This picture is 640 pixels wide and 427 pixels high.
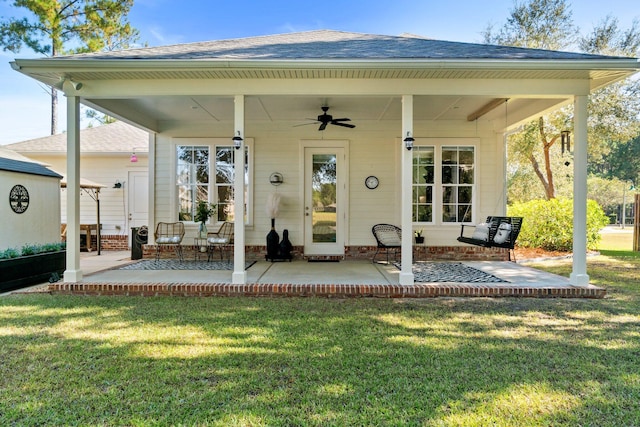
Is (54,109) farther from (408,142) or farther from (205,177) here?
(408,142)

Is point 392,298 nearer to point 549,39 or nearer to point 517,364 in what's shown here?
point 517,364

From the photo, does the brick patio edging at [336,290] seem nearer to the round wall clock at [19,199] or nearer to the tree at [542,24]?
the round wall clock at [19,199]

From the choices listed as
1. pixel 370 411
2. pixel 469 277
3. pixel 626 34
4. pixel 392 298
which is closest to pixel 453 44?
pixel 469 277

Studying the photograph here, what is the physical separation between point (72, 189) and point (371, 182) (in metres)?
5.16

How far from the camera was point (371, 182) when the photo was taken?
24.1 ft

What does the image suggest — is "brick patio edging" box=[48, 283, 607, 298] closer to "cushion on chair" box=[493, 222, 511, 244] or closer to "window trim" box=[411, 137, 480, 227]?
"cushion on chair" box=[493, 222, 511, 244]

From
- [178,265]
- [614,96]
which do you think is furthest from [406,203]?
[614,96]

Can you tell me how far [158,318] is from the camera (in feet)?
12.2

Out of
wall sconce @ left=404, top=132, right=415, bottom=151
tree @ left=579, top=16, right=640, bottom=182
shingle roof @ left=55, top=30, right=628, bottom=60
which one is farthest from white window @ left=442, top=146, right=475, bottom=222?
tree @ left=579, top=16, right=640, bottom=182

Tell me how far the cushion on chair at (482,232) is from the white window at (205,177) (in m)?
4.96

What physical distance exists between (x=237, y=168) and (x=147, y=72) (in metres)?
1.67

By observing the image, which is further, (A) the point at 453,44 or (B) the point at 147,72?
(A) the point at 453,44

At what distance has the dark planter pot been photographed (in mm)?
4836

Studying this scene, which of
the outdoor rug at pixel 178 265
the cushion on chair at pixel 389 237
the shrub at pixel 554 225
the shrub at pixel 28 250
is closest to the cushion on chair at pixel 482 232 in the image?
the cushion on chair at pixel 389 237
